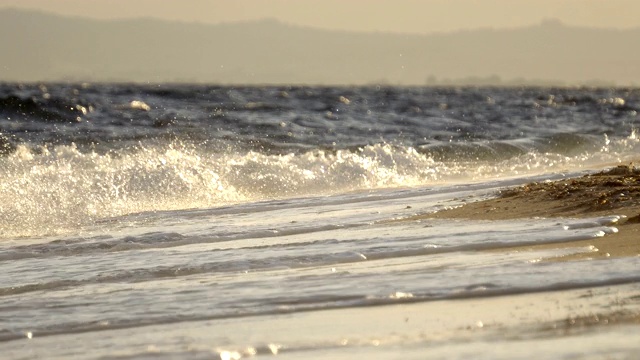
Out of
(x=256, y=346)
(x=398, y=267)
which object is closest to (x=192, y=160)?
(x=398, y=267)

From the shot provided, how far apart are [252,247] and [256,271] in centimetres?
88

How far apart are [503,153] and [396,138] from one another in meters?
2.96

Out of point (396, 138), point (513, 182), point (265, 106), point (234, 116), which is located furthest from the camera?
point (265, 106)

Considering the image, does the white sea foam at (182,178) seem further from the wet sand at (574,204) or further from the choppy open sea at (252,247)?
the wet sand at (574,204)

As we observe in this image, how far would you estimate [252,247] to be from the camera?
18.2 ft

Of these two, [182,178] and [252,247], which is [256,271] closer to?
[252,247]

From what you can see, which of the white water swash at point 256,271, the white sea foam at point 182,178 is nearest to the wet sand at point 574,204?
the white water swash at point 256,271

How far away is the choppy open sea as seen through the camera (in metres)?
3.46

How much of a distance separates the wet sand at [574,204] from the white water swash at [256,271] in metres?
0.19

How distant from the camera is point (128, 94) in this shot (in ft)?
85.0

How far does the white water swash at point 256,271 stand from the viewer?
334 centimetres

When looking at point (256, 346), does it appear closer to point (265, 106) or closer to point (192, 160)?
point (192, 160)

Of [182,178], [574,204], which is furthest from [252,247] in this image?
[182,178]

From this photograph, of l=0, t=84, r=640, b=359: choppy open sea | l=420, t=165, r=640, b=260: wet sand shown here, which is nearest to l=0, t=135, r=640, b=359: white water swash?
l=0, t=84, r=640, b=359: choppy open sea
